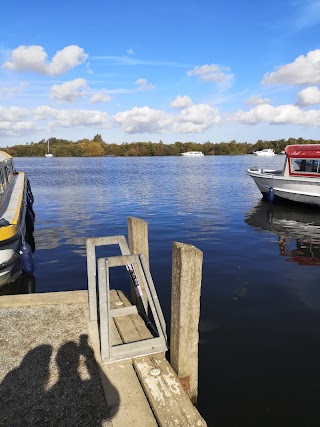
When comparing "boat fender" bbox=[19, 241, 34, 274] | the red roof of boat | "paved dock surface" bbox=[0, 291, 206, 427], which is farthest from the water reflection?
"boat fender" bbox=[19, 241, 34, 274]

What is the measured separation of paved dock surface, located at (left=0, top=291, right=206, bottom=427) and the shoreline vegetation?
12686 cm

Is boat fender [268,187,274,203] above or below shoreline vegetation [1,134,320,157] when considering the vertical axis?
below

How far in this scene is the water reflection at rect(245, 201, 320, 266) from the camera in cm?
→ 1106

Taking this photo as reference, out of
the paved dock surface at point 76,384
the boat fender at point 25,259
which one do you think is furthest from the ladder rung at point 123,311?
the boat fender at point 25,259

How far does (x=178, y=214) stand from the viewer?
680 inches

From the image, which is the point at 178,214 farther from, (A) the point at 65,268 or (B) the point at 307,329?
(B) the point at 307,329

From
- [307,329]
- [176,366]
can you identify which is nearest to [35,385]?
[176,366]

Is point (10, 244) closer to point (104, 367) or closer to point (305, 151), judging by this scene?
point (104, 367)

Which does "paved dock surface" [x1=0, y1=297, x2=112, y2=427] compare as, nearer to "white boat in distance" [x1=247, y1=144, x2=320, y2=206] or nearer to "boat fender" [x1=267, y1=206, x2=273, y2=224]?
"boat fender" [x1=267, y1=206, x2=273, y2=224]

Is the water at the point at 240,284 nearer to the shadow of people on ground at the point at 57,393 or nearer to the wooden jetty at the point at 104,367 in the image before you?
the wooden jetty at the point at 104,367

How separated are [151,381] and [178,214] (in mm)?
13634

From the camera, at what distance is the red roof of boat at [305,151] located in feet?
55.5

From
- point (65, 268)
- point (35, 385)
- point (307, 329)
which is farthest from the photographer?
point (65, 268)

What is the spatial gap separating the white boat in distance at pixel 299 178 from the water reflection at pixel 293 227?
0.78m
